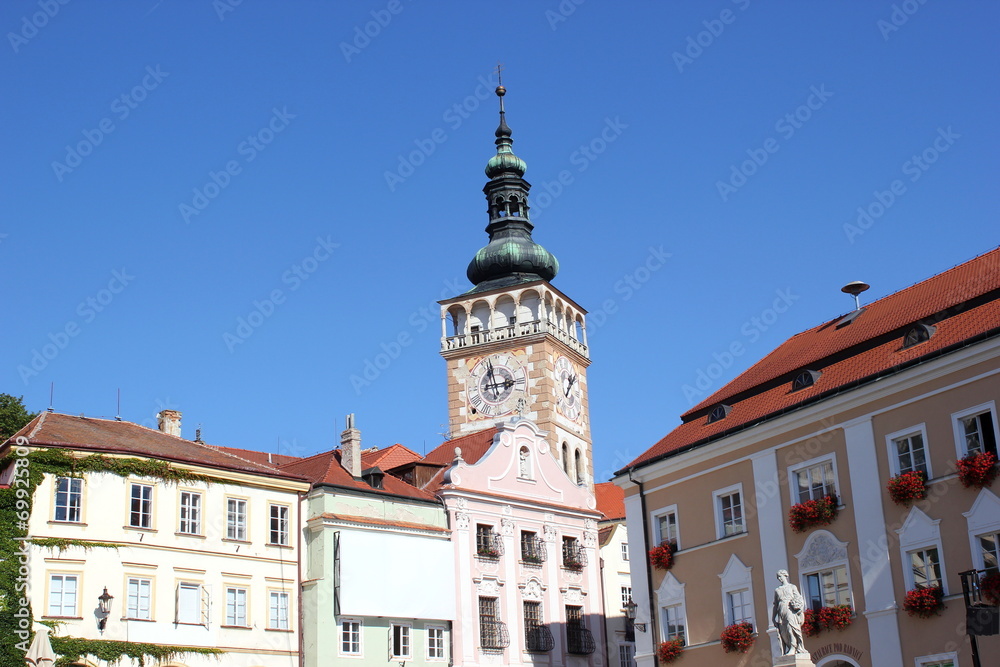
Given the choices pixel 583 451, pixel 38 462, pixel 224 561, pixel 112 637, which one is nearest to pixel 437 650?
pixel 224 561

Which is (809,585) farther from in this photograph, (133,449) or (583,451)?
(583,451)

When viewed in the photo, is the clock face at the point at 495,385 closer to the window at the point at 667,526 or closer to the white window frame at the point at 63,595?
the window at the point at 667,526

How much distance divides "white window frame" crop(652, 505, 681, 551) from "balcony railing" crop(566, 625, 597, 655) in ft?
44.5

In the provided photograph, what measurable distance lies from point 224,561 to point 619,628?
68.3 ft

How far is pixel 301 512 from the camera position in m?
44.2

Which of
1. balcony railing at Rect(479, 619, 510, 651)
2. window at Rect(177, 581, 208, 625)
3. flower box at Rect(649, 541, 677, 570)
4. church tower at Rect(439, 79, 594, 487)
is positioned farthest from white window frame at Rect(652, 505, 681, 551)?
church tower at Rect(439, 79, 594, 487)

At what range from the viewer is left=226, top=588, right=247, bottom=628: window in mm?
41375

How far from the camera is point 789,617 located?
28.3 m

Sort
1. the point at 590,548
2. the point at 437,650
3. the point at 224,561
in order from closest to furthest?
the point at 224,561
the point at 437,650
the point at 590,548

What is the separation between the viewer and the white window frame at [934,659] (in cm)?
2914

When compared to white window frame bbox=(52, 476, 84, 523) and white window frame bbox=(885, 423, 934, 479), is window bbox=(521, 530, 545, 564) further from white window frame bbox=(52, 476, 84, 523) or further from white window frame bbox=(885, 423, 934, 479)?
white window frame bbox=(885, 423, 934, 479)

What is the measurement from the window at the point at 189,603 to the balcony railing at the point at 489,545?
12363mm

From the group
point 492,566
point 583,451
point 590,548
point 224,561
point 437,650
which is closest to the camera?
point 224,561

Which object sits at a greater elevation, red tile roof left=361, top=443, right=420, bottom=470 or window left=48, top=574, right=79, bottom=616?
red tile roof left=361, top=443, right=420, bottom=470
